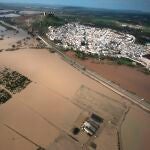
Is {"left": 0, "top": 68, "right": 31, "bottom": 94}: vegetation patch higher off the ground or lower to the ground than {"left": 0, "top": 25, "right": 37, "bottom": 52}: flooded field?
higher

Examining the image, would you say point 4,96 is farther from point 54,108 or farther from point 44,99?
point 54,108

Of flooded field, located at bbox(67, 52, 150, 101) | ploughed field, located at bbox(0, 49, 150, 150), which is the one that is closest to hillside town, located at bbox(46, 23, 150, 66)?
flooded field, located at bbox(67, 52, 150, 101)

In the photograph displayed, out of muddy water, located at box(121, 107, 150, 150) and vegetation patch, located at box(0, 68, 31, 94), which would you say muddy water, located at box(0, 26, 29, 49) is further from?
muddy water, located at box(121, 107, 150, 150)

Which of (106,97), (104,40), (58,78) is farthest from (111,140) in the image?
(104,40)

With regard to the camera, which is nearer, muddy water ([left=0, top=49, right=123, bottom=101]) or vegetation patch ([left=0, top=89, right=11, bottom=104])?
vegetation patch ([left=0, top=89, right=11, bottom=104])

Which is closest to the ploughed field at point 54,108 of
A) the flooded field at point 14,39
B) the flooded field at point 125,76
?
the flooded field at point 125,76

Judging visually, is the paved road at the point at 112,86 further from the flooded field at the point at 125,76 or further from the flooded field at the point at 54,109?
the flooded field at the point at 125,76
